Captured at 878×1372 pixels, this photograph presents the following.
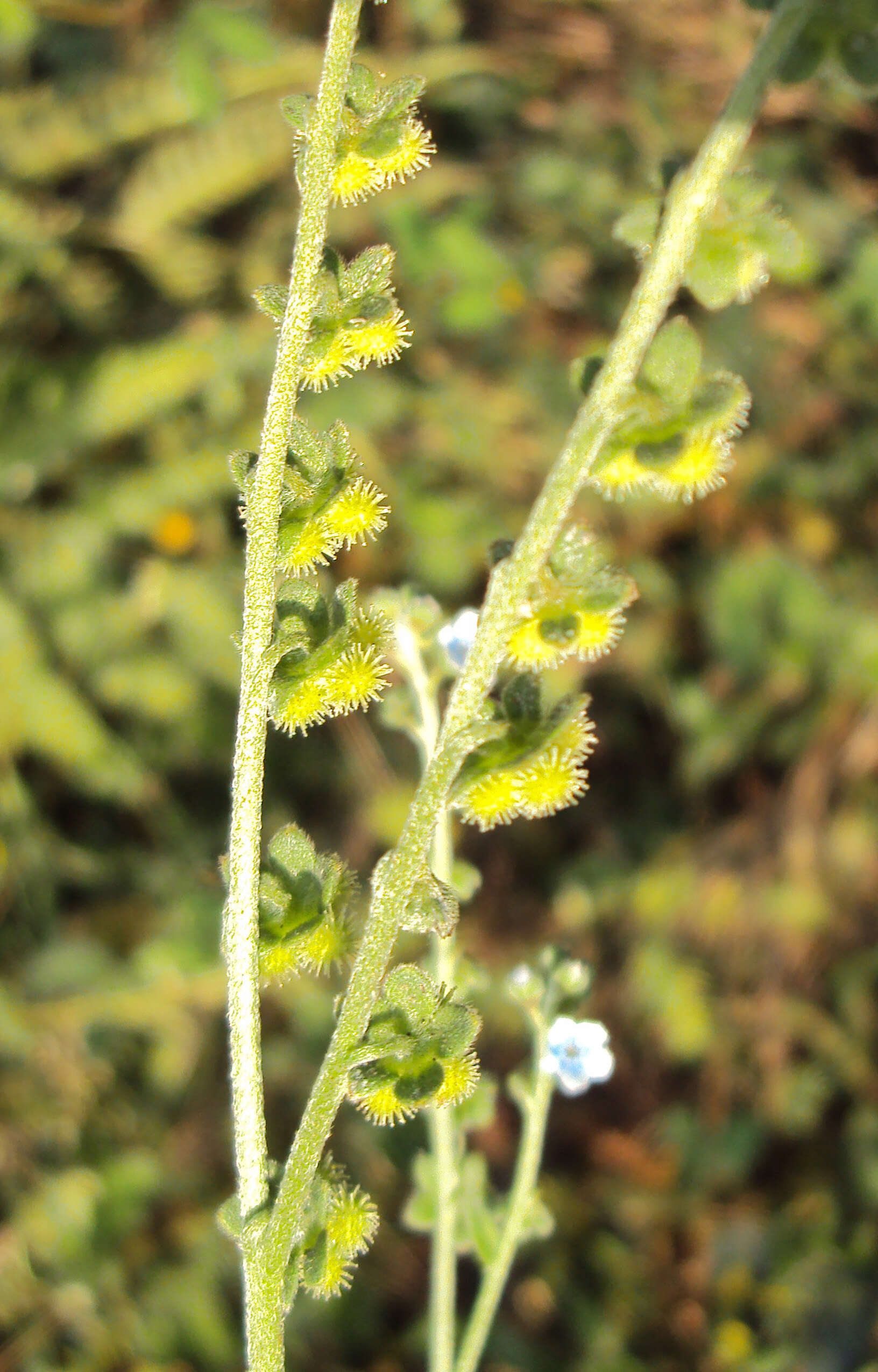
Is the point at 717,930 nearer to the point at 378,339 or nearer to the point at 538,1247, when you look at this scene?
the point at 538,1247

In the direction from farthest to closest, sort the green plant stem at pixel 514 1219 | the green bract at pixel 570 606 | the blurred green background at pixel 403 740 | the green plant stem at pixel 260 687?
the blurred green background at pixel 403 740
the green plant stem at pixel 514 1219
the green bract at pixel 570 606
the green plant stem at pixel 260 687

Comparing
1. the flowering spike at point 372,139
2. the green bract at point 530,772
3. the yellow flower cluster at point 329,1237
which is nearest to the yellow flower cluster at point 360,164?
the flowering spike at point 372,139

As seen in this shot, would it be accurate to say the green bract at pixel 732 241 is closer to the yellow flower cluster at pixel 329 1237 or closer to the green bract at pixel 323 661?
the green bract at pixel 323 661

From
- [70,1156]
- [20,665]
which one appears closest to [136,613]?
[20,665]

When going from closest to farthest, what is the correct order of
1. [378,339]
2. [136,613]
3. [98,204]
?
[378,339] → [136,613] → [98,204]

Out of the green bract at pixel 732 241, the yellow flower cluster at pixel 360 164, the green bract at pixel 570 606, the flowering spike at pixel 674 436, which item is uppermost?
the yellow flower cluster at pixel 360 164

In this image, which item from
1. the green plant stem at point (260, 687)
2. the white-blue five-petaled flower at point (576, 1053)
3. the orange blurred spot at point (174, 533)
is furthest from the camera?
the orange blurred spot at point (174, 533)

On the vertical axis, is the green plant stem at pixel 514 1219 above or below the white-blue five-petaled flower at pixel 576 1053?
below

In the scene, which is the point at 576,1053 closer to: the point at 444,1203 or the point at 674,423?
the point at 444,1203
